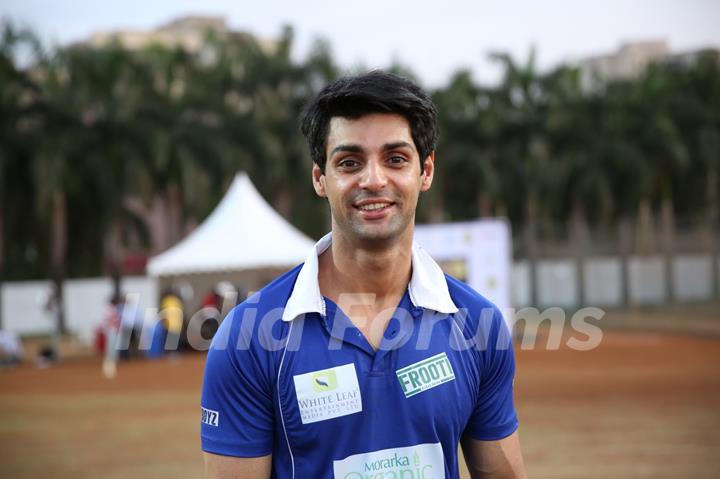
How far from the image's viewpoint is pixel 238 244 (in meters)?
24.3

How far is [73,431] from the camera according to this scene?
13.4m

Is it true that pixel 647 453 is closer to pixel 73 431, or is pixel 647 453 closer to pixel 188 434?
pixel 188 434

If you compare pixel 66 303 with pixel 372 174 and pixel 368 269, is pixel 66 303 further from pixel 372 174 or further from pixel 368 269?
pixel 372 174

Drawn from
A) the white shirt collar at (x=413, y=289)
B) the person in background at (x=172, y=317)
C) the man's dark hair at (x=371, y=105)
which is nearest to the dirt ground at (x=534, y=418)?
the person in background at (x=172, y=317)

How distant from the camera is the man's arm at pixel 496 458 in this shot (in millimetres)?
3080

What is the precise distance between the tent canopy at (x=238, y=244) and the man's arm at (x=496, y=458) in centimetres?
2036

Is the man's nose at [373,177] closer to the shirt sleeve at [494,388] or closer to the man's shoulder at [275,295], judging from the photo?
the man's shoulder at [275,295]

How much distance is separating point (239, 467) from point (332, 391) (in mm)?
334

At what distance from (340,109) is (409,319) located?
64 cm

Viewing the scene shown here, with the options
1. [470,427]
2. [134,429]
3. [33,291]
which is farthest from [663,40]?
[470,427]

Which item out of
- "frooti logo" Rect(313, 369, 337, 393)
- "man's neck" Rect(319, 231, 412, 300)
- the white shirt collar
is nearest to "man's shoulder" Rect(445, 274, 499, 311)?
the white shirt collar

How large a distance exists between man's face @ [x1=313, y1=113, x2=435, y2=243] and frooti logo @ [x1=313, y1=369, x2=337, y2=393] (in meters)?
0.39

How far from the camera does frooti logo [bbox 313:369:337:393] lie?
2811mm

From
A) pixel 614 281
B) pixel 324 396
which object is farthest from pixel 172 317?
pixel 614 281
